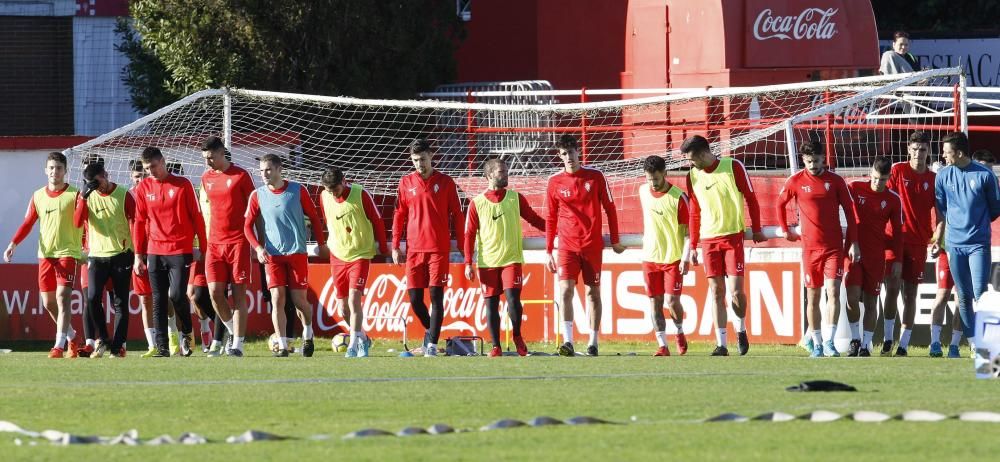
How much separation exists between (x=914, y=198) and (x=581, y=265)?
3.22 meters

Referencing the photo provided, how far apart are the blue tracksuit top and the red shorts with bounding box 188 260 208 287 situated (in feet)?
22.8

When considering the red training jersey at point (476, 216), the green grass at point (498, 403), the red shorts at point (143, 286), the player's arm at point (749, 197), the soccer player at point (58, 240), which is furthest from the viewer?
the red shorts at point (143, 286)

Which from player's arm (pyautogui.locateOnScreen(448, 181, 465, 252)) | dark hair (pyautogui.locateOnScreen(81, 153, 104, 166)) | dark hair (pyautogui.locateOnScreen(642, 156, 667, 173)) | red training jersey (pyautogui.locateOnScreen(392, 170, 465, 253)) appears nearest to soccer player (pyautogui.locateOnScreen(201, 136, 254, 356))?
red training jersey (pyautogui.locateOnScreen(392, 170, 465, 253))

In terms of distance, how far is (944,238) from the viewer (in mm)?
16516

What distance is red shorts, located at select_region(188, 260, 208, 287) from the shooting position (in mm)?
17234

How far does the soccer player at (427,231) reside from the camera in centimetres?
1697

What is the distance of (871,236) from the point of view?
1658 centimetres

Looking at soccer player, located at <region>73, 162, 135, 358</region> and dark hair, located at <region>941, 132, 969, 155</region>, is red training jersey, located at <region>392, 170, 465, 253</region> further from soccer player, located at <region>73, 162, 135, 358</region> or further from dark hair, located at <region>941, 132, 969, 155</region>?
dark hair, located at <region>941, 132, 969, 155</region>

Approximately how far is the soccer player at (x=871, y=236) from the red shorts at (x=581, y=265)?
2320 mm

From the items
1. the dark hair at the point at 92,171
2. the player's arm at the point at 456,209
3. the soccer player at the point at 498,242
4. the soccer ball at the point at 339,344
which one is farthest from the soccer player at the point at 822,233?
the dark hair at the point at 92,171

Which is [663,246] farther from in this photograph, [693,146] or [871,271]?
[871,271]

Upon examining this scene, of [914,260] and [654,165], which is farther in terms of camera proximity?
[914,260]

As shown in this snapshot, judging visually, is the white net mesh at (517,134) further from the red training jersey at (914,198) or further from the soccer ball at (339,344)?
the red training jersey at (914,198)

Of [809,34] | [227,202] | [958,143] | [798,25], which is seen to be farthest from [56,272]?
[809,34]
